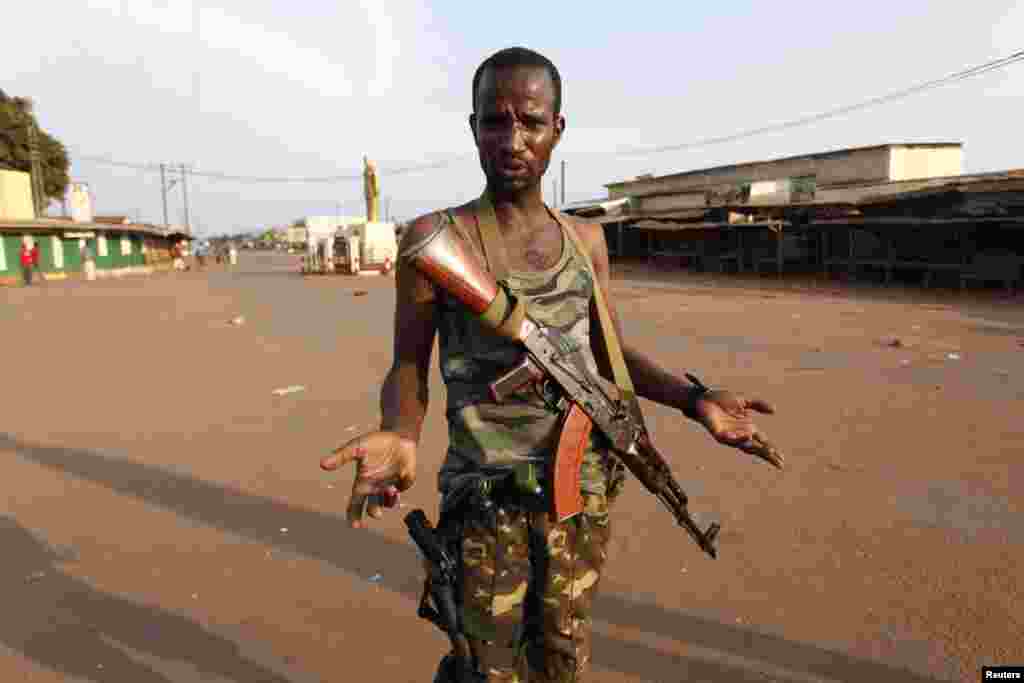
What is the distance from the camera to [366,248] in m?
26.7

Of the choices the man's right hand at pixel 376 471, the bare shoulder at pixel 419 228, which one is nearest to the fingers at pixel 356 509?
the man's right hand at pixel 376 471

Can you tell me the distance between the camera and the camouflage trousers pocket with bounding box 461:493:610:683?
4.93 ft

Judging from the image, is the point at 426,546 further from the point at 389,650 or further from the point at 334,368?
the point at 334,368

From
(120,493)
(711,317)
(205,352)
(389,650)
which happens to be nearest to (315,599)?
(389,650)

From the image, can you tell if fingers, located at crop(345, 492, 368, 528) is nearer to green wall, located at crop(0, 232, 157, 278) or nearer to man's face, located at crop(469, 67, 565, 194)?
man's face, located at crop(469, 67, 565, 194)

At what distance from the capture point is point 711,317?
1224 cm

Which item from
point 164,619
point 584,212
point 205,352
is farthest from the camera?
point 584,212

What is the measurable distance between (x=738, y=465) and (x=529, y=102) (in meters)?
3.67

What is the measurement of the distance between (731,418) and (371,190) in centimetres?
2704

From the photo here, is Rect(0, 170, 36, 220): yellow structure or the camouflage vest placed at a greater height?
Rect(0, 170, 36, 220): yellow structure

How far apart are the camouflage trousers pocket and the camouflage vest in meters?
0.14

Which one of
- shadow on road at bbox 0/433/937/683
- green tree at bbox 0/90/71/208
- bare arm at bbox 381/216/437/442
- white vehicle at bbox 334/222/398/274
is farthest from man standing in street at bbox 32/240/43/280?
bare arm at bbox 381/216/437/442

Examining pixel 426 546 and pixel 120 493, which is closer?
pixel 426 546

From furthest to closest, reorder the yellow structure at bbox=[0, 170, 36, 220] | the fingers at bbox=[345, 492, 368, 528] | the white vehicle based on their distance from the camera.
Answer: the white vehicle → the yellow structure at bbox=[0, 170, 36, 220] → the fingers at bbox=[345, 492, 368, 528]
